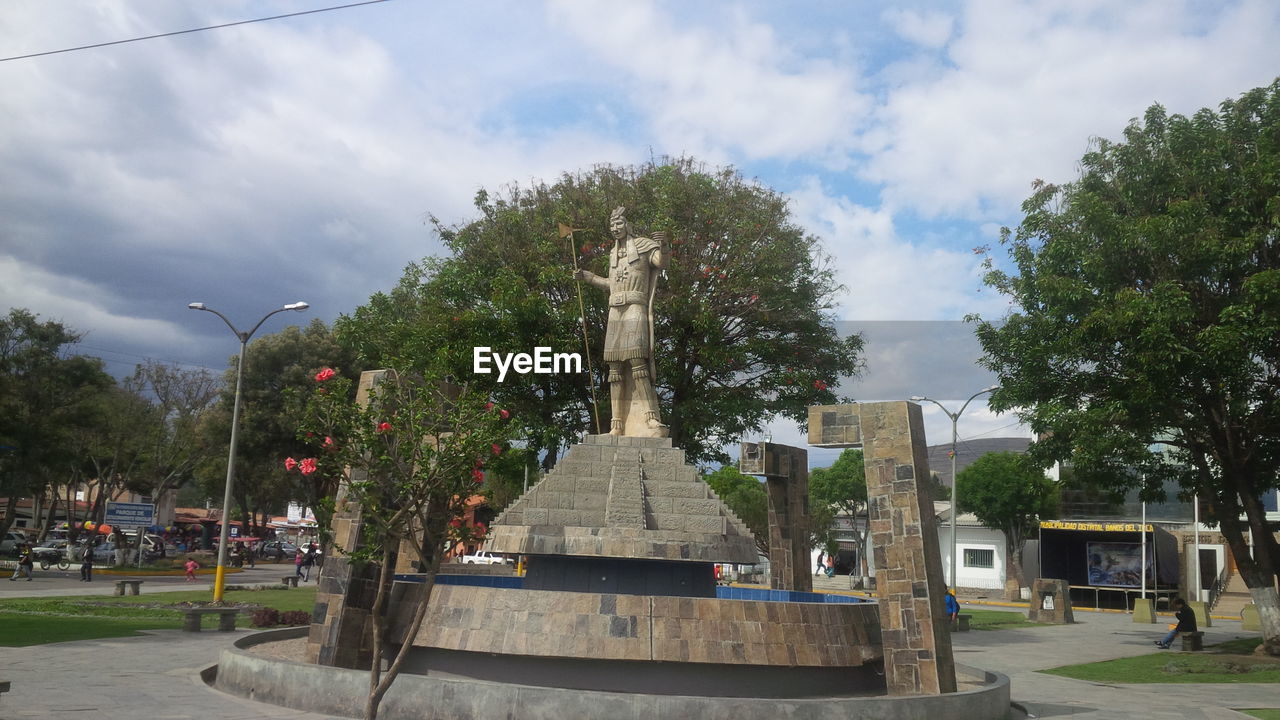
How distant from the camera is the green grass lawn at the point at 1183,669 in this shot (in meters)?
18.8

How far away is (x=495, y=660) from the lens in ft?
42.5

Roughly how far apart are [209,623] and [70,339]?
2364cm

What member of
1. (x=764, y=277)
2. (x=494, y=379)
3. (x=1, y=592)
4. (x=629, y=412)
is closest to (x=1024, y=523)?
(x=764, y=277)

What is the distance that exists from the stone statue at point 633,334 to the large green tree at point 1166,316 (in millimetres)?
10097

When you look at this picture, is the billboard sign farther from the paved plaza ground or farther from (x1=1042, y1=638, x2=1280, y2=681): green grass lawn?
(x1=1042, y1=638, x2=1280, y2=681): green grass lawn

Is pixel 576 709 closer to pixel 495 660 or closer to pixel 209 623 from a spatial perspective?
pixel 495 660

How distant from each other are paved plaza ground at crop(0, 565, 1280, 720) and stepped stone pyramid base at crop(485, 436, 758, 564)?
4598 millimetres

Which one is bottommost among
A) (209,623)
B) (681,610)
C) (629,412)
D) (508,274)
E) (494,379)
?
(209,623)

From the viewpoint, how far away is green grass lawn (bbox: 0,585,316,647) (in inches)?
749

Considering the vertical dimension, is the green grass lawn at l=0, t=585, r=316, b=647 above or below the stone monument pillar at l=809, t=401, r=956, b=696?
below

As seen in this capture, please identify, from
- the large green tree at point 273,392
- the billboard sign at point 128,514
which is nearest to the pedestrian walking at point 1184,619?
the billboard sign at point 128,514

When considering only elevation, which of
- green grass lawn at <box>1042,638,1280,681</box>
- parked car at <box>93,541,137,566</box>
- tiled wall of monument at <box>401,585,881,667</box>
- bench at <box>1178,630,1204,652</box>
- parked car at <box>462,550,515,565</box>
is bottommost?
green grass lawn at <box>1042,638,1280,681</box>

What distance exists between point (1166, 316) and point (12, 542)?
57510 mm

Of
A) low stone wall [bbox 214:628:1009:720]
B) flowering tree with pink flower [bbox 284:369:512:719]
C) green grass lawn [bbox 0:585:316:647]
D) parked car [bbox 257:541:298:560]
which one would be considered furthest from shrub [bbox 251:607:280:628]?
parked car [bbox 257:541:298:560]
